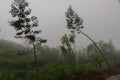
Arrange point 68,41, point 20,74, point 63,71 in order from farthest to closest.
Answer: point 68,41
point 20,74
point 63,71

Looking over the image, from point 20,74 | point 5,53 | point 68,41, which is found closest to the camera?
point 20,74

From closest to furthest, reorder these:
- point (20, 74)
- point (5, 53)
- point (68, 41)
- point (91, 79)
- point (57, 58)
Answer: point (91, 79)
point (20, 74)
point (68, 41)
point (57, 58)
point (5, 53)

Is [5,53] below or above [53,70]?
above

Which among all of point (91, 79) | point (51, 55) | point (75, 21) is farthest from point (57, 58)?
point (91, 79)

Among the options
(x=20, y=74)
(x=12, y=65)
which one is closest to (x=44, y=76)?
(x=20, y=74)

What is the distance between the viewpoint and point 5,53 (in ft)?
452

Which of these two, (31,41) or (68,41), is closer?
(31,41)

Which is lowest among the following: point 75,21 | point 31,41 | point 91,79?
point 91,79

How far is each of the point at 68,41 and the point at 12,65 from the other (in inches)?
2861

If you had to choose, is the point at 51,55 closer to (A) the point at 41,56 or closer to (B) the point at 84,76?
(A) the point at 41,56

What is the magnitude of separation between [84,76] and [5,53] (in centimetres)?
11950

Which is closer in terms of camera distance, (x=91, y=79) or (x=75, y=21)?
(x=91, y=79)

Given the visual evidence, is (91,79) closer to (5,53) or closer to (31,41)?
(31,41)

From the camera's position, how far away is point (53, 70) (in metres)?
25.8
